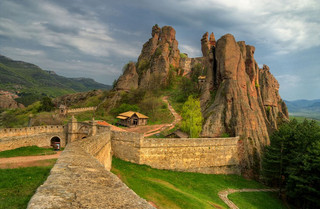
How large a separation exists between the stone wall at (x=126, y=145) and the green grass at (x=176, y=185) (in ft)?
3.16

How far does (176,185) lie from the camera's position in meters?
22.0

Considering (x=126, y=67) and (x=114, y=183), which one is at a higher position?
(x=126, y=67)

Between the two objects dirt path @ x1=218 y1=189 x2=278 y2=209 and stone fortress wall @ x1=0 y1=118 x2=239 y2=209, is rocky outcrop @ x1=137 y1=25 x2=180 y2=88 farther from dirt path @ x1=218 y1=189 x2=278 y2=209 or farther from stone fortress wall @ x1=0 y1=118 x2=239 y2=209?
dirt path @ x1=218 y1=189 x2=278 y2=209

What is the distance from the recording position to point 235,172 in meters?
31.7

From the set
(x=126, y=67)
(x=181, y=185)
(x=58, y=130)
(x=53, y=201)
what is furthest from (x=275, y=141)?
(x=126, y=67)

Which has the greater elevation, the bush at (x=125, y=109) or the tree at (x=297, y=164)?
the bush at (x=125, y=109)

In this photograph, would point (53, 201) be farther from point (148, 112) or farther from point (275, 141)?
point (148, 112)

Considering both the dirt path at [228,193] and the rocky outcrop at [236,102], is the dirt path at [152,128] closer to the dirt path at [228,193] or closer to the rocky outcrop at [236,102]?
the rocky outcrop at [236,102]

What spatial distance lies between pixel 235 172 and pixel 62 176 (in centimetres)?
3150

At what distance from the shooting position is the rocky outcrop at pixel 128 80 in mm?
69062

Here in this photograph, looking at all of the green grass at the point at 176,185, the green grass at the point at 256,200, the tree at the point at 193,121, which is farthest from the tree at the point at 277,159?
the tree at the point at 193,121

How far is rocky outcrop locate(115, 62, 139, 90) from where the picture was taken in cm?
6906

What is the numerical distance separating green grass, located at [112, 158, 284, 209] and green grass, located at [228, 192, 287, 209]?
0.37m

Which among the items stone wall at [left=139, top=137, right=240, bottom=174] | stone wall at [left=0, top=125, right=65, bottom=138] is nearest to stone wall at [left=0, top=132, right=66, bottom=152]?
stone wall at [left=0, top=125, right=65, bottom=138]
